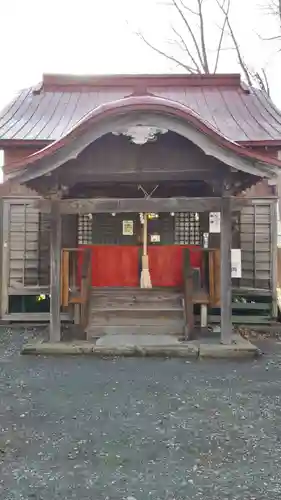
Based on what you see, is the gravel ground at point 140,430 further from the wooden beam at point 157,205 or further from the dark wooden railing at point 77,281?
the wooden beam at point 157,205

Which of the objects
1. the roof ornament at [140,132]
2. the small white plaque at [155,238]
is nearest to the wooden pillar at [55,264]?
the roof ornament at [140,132]

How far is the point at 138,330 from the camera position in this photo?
8227mm

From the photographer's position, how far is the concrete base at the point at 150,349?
7219 mm

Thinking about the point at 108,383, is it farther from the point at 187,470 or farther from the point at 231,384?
the point at 187,470

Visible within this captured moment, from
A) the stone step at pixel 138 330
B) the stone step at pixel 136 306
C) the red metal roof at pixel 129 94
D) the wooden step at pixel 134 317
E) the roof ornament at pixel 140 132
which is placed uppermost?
the red metal roof at pixel 129 94

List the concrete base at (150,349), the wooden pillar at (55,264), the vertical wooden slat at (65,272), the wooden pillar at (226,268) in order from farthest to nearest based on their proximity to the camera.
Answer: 1. the vertical wooden slat at (65,272)
2. the wooden pillar at (55,264)
3. the wooden pillar at (226,268)
4. the concrete base at (150,349)

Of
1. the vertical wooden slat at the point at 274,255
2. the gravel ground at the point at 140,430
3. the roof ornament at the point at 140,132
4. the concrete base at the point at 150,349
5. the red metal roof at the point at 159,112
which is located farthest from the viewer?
the vertical wooden slat at the point at 274,255

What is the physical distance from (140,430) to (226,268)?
11.7 ft

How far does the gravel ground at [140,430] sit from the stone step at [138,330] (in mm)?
1270

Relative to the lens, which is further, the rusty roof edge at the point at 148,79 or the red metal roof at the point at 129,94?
the rusty roof edge at the point at 148,79

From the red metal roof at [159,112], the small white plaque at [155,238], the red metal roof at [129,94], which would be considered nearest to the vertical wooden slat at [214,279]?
the small white plaque at [155,238]

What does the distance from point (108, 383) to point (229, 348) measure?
220cm

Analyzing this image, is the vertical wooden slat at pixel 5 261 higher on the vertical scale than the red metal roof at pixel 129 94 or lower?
lower

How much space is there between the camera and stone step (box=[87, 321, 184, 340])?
8203 millimetres
